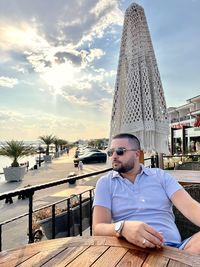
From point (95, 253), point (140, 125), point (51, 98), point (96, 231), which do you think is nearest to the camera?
point (95, 253)

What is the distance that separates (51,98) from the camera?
17.1m

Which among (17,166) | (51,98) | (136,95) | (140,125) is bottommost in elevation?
(17,166)

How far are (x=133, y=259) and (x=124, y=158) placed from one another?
3.26 feet

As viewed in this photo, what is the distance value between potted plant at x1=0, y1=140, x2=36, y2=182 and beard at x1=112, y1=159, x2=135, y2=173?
11892 millimetres

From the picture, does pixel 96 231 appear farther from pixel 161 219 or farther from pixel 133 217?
pixel 161 219

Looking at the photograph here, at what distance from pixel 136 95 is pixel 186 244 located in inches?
117

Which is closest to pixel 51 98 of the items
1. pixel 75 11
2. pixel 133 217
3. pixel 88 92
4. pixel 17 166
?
pixel 88 92

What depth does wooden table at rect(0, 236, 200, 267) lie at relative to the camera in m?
1.13

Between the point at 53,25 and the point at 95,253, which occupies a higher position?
the point at 53,25

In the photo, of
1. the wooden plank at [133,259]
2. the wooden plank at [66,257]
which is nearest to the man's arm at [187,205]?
the wooden plank at [133,259]

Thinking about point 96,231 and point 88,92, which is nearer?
point 96,231

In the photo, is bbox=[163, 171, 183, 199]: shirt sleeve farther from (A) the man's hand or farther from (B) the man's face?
(A) the man's hand

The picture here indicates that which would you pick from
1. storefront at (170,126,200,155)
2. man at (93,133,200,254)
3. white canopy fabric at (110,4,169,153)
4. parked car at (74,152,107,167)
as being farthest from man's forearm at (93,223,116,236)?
parked car at (74,152,107,167)

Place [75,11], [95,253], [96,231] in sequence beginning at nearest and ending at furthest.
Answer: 1. [95,253]
2. [96,231]
3. [75,11]
